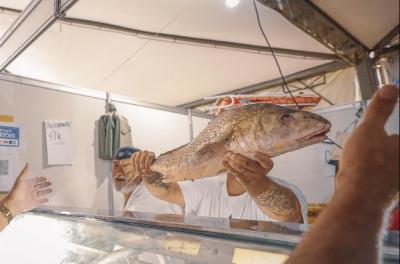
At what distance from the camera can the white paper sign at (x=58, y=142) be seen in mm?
1853

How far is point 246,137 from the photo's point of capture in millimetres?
697

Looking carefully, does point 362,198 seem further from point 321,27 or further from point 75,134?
point 321,27

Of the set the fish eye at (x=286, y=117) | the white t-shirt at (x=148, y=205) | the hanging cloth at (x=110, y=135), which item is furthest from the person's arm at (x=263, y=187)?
the hanging cloth at (x=110, y=135)

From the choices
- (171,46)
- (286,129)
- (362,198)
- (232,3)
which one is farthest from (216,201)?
(171,46)

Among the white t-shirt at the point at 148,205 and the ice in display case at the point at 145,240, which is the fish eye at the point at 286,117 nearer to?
the ice in display case at the point at 145,240

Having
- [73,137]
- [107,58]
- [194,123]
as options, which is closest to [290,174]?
[194,123]

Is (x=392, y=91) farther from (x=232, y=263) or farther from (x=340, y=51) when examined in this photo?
(x=340, y=51)

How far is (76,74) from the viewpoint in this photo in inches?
161

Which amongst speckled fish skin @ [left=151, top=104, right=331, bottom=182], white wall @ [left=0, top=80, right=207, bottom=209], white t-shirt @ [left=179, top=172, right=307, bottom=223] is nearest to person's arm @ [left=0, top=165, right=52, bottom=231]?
white wall @ [left=0, top=80, right=207, bottom=209]

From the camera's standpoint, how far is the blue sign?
5.57 feet

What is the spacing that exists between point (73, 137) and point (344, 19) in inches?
115

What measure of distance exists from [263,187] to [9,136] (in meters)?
1.51

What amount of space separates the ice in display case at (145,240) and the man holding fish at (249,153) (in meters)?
0.12

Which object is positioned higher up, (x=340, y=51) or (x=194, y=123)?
(x=340, y=51)
